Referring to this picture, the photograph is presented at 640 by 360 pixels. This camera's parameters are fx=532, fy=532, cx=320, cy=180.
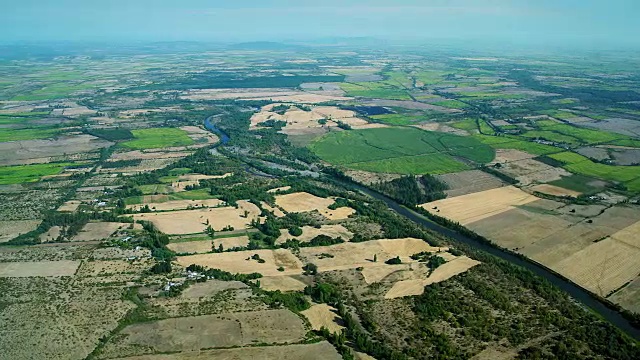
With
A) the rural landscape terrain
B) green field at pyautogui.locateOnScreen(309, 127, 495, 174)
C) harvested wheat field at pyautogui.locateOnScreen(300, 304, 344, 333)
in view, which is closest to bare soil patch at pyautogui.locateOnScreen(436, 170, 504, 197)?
the rural landscape terrain

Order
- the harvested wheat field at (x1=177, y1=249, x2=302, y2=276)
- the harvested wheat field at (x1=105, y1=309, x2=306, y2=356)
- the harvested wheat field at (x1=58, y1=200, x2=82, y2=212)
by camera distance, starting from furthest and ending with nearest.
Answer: the harvested wheat field at (x1=58, y1=200, x2=82, y2=212), the harvested wheat field at (x1=177, y1=249, x2=302, y2=276), the harvested wheat field at (x1=105, y1=309, x2=306, y2=356)

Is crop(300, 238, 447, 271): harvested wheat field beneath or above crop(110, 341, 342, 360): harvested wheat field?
above

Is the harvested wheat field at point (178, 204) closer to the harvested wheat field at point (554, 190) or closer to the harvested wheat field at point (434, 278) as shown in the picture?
the harvested wheat field at point (434, 278)

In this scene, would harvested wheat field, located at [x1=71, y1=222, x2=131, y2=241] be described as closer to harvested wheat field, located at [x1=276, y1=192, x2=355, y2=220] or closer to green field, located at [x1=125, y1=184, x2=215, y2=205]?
green field, located at [x1=125, y1=184, x2=215, y2=205]

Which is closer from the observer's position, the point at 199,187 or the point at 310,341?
the point at 310,341

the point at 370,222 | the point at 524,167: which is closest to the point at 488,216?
the point at 370,222

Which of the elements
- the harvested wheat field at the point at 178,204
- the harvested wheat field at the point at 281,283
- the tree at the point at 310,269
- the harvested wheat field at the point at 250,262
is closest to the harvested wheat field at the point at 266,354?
the harvested wheat field at the point at 281,283

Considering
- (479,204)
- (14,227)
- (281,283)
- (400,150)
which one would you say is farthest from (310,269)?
(400,150)

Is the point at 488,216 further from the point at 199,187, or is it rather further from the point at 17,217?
the point at 17,217
